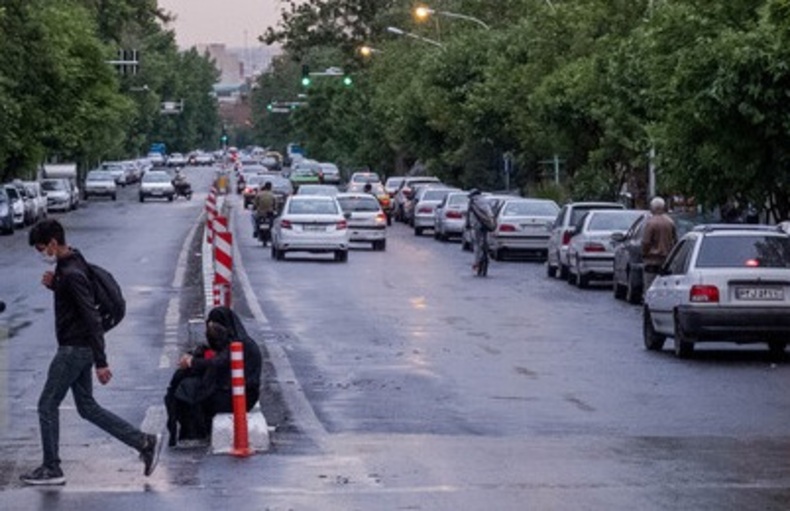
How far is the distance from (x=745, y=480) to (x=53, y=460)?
456 cm

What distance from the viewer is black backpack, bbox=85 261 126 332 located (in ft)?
49.8

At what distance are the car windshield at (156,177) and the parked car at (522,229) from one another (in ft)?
188

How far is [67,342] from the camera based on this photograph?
15.0 meters

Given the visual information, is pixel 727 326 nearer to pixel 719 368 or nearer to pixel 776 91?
pixel 719 368

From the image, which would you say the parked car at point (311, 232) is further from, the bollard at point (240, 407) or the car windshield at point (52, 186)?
the car windshield at point (52, 186)

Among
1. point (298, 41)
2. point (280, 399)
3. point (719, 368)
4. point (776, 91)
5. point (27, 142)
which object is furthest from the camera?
point (298, 41)

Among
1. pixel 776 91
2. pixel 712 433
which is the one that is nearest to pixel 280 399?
pixel 712 433

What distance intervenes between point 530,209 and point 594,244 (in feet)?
37.8

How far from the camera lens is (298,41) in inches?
5492

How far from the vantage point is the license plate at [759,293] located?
25.0m

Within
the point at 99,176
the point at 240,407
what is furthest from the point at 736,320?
the point at 99,176

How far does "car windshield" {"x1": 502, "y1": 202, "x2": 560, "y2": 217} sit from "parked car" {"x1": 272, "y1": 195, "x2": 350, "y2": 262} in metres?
4.03

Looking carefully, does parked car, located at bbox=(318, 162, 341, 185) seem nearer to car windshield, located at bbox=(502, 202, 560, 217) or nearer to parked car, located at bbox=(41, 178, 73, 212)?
parked car, located at bbox=(41, 178, 73, 212)

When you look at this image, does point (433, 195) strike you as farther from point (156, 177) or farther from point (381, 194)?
point (156, 177)
